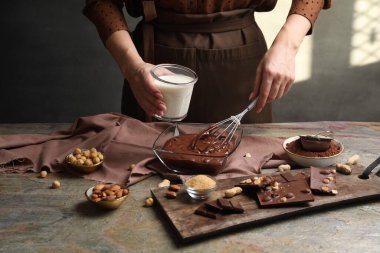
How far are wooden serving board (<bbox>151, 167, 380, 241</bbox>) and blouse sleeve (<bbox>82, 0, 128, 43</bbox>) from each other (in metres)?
0.67

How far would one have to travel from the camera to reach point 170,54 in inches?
74.5

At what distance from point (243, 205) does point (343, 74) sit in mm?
3071

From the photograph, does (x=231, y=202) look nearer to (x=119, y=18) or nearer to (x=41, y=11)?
(x=119, y=18)

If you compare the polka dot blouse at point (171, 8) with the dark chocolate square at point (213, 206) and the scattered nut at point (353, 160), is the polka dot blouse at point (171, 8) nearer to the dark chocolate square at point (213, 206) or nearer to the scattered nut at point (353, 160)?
the scattered nut at point (353, 160)

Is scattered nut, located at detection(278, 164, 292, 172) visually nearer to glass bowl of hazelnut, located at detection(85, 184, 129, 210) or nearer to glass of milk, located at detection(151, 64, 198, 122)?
glass of milk, located at detection(151, 64, 198, 122)

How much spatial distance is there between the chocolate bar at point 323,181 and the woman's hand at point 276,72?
273 mm

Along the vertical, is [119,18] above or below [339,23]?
above

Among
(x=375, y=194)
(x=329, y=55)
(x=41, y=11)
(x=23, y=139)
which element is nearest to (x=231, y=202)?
(x=375, y=194)

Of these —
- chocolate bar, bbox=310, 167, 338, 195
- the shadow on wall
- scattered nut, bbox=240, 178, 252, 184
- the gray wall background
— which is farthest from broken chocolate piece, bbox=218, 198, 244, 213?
the shadow on wall

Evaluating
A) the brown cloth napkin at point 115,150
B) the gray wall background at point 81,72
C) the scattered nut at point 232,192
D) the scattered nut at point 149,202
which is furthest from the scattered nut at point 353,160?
the gray wall background at point 81,72

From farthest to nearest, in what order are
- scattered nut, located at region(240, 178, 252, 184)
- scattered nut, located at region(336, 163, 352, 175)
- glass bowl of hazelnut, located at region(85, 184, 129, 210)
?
scattered nut, located at region(336, 163, 352, 175) < scattered nut, located at region(240, 178, 252, 184) < glass bowl of hazelnut, located at region(85, 184, 129, 210)

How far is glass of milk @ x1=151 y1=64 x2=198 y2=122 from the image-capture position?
4.78 feet

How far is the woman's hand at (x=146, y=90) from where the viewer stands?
1464 millimetres

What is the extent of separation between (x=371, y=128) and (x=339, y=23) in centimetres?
222
